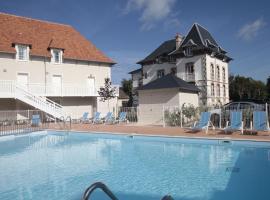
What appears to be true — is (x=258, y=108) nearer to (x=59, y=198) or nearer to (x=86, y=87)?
(x=59, y=198)

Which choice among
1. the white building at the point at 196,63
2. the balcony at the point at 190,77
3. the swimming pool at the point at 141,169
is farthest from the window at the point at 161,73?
the swimming pool at the point at 141,169

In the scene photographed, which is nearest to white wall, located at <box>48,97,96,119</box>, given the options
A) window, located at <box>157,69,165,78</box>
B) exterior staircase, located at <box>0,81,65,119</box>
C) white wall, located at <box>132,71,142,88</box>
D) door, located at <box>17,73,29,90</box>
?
door, located at <box>17,73,29,90</box>

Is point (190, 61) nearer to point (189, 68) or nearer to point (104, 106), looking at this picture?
point (189, 68)

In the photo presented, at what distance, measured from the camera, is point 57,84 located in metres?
26.1

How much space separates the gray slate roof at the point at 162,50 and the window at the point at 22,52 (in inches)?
763

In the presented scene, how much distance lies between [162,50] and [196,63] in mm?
7342

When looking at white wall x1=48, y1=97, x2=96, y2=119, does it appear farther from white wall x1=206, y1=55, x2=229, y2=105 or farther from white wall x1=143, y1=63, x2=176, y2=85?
white wall x1=206, y1=55, x2=229, y2=105

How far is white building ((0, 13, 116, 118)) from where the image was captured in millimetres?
23156

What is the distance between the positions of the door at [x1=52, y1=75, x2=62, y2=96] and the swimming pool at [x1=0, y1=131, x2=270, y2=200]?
37.5ft

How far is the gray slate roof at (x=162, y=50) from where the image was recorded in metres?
38.5

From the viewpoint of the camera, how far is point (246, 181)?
7.12m

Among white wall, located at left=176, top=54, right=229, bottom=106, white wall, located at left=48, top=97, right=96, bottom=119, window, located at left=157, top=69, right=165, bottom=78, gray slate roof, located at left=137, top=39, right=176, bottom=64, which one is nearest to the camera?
white wall, located at left=48, top=97, right=96, bottom=119

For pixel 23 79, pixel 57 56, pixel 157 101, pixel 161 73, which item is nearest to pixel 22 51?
pixel 23 79

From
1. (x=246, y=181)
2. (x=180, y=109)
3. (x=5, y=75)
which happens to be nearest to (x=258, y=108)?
(x=180, y=109)
